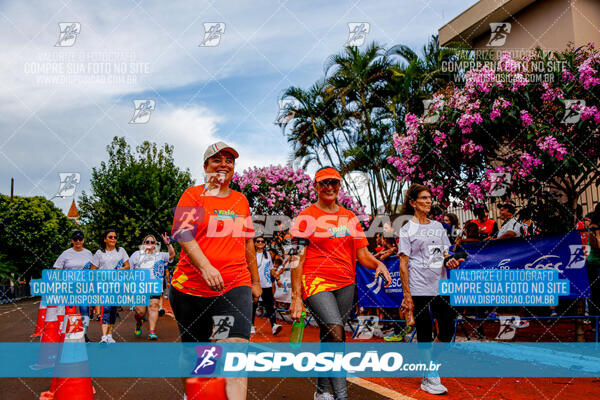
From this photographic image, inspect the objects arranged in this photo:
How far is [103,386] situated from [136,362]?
4.52 ft

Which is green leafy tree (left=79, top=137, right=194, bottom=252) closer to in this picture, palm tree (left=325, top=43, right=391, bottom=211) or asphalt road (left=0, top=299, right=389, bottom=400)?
palm tree (left=325, top=43, right=391, bottom=211)

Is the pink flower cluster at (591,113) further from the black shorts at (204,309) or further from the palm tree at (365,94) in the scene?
the palm tree at (365,94)

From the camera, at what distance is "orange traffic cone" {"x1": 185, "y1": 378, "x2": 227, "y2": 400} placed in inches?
87.4

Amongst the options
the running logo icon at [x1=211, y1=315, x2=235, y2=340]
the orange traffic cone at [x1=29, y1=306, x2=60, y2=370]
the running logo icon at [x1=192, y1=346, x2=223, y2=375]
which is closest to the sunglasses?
the running logo icon at [x1=211, y1=315, x2=235, y2=340]

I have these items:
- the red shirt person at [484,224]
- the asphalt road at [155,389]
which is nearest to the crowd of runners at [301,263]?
the asphalt road at [155,389]

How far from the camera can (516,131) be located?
7938 millimetres

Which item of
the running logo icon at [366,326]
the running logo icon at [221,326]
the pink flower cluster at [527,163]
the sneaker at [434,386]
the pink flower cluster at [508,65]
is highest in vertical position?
the pink flower cluster at [508,65]

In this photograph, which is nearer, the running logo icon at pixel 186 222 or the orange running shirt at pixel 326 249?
the running logo icon at pixel 186 222

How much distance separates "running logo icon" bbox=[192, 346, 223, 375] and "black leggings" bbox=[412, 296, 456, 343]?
7.92 feet

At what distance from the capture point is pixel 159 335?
969cm

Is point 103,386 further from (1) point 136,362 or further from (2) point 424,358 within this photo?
(2) point 424,358

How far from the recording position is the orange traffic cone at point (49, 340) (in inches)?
235

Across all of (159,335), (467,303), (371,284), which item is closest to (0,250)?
(159,335)

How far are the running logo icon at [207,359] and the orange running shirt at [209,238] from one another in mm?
464
